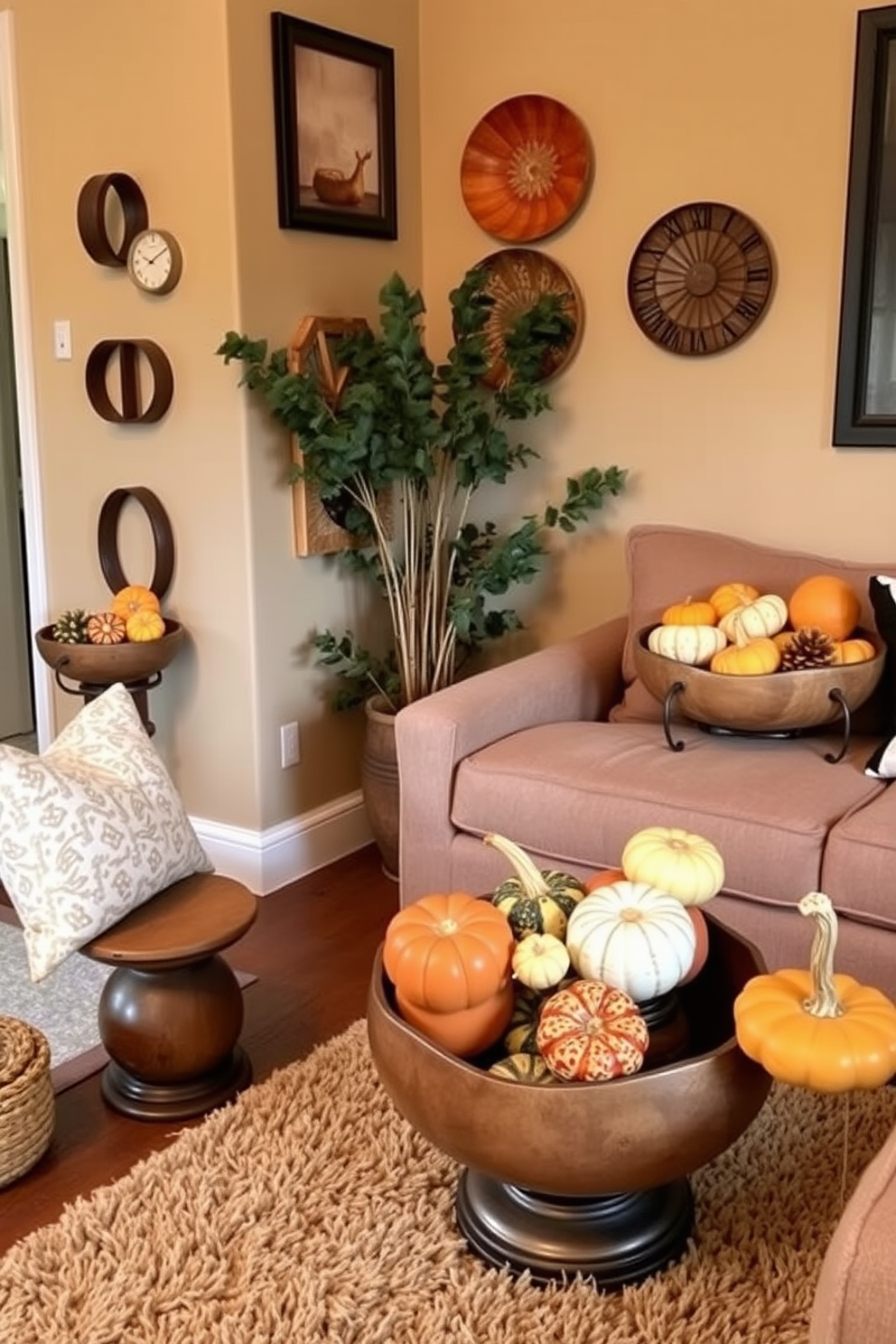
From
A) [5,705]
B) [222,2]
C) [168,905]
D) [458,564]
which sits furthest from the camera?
[5,705]

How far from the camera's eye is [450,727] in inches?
104

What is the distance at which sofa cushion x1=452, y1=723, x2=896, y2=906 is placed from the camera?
2289mm

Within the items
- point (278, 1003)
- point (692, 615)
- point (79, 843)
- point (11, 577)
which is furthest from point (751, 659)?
point (11, 577)

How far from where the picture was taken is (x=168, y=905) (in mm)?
2297

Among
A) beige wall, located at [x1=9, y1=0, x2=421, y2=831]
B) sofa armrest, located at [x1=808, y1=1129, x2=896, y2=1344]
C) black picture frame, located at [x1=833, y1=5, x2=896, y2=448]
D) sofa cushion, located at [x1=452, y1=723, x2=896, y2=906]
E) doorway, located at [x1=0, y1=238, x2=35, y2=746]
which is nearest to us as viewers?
sofa armrest, located at [x1=808, y1=1129, x2=896, y2=1344]

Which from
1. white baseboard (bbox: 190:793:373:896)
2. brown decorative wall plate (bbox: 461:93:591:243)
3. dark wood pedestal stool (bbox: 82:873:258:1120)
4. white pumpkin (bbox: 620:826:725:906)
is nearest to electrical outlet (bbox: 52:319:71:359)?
brown decorative wall plate (bbox: 461:93:591:243)

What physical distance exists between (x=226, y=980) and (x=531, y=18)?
97.5 inches

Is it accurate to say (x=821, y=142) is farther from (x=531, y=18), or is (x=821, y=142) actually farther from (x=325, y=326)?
(x=325, y=326)

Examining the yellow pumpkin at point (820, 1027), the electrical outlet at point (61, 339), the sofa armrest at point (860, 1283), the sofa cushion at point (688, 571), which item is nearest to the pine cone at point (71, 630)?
the electrical outlet at point (61, 339)

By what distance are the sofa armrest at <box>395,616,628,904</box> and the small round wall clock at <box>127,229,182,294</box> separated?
120 cm

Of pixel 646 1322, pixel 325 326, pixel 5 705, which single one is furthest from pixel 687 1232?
pixel 5 705

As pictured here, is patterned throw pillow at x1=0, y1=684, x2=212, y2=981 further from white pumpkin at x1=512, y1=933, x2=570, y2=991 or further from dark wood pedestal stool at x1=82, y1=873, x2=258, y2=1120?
white pumpkin at x1=512, y1=933, x2=570, y2=991

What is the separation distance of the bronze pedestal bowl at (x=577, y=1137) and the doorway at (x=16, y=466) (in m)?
2.11

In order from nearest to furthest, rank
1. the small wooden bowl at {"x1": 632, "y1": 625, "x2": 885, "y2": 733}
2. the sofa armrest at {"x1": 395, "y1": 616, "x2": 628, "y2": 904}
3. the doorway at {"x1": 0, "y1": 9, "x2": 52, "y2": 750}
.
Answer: the small wooden bowl at {"x1": 632, "y1": 625, "x2": 885, "y2": 733} < the sofa armrest at {"x1": 395, "y1": 616, "x2": 628, "y2": 904} < the doorway at {"x1": 0, "y1": 9, "x2": 52, "y2": 750}
